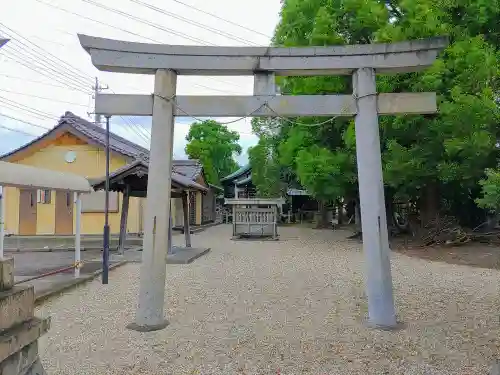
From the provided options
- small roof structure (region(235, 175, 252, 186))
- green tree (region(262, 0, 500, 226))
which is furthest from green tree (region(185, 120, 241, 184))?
green tree (region(262, 0, 500, 226))

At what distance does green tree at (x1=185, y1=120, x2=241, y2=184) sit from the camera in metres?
41.8

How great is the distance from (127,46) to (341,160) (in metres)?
9.10

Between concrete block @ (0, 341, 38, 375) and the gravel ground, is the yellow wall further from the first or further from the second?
concrete block @ (0, 341, 38, 375)

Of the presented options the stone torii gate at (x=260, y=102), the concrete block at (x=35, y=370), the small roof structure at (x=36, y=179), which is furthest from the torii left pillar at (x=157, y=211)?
the concrete block at (x=35, y=370)

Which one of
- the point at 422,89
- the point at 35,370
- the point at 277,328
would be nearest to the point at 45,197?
the point at 422,89

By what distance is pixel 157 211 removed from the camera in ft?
18.3

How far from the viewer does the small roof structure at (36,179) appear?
6.31m

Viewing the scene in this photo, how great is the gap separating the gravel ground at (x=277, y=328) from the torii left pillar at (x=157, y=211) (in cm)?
32

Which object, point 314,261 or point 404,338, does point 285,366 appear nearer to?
point 404,338

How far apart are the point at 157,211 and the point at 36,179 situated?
8.42 ft

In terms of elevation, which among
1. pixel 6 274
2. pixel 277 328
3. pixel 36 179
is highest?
pixel 36 179

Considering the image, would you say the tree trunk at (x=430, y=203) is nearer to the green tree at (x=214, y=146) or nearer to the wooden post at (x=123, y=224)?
the wooden post at (x=123, y=224)

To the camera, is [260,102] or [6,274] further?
[260,102]

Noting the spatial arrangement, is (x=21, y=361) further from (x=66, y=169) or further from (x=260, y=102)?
(x=66, y=169)
